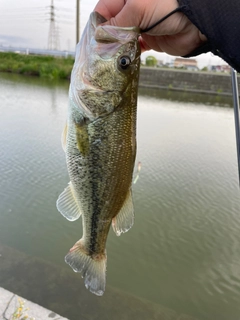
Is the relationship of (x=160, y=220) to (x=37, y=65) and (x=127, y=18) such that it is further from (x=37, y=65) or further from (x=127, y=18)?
(x=37, y=65)

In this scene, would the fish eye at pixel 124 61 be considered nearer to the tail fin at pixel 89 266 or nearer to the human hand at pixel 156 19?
the human hand at pixel 156 19

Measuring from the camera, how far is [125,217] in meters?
1.42

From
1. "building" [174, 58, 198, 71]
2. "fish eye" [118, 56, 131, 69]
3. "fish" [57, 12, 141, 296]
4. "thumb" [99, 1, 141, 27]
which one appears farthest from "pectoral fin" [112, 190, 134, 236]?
"building" [174, 58, 198, 71]

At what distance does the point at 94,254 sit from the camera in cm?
146

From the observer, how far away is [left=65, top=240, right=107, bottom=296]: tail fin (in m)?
1.41

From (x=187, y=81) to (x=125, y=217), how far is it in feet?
73.6

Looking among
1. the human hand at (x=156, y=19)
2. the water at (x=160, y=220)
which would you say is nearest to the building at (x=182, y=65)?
the water at (x=160, y=220)

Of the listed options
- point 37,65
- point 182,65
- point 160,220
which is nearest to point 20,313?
point 160,220

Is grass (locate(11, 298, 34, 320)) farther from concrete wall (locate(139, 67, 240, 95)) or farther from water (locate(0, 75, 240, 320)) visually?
concrete wall (locate(139, 67, 240, 95))

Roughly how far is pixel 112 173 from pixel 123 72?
0.43 m

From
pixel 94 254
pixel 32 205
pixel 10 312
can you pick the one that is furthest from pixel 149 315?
pixel 32 205

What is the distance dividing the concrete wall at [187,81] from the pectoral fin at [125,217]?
70.8ft

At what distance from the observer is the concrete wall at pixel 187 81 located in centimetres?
2156

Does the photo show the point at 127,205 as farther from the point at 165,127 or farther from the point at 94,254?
the point at 165,127
